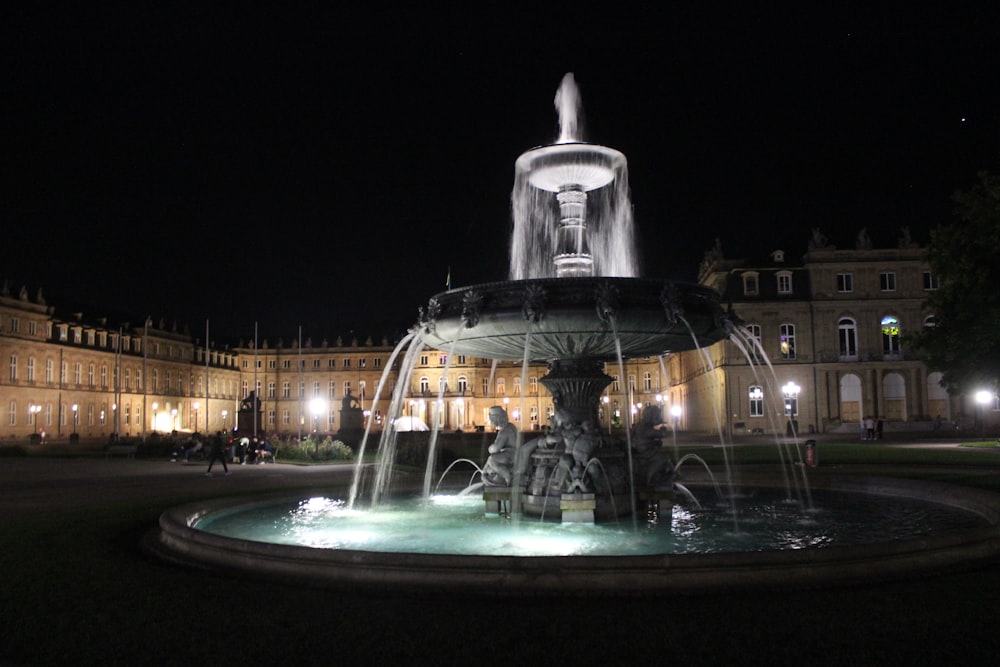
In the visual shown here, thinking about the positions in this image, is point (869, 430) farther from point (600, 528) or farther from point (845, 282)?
point (600, 528)

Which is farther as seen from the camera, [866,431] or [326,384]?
[326,384]

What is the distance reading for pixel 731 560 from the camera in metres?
6.38

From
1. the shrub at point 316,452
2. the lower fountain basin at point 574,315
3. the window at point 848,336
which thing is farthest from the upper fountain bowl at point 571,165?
the window at point 848,336

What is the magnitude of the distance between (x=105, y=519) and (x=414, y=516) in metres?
4.52

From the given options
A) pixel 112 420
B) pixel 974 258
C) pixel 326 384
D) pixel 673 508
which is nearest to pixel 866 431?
pixel 974 258

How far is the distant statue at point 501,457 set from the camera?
38.0 ft

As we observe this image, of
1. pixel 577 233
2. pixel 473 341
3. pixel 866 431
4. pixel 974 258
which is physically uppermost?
pixel 974 258

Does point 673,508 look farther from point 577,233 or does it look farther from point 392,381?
point 392,381

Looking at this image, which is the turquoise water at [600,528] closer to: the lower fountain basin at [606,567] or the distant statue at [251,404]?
the lower fountain basin at [606,567]

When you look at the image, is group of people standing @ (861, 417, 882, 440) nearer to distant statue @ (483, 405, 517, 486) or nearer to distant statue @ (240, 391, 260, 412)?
distant statue @ (240, 391, 260, 412)

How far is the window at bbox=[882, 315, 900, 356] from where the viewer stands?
61.2m

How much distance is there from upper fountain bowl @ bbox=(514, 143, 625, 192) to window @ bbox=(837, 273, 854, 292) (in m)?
54.5

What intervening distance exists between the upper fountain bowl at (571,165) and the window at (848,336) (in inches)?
2163

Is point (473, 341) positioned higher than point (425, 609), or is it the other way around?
point (473, 341)
